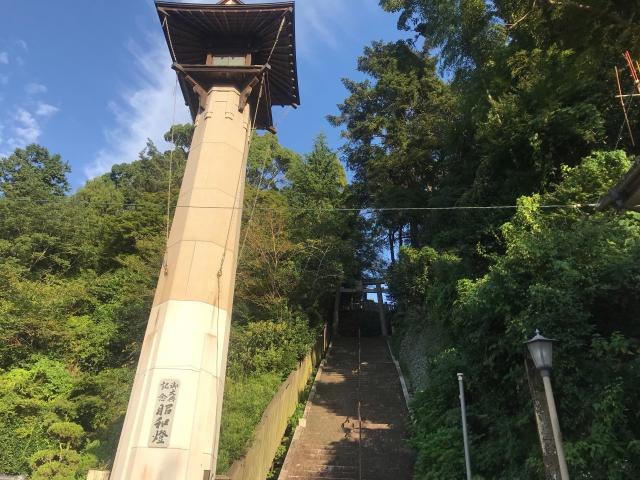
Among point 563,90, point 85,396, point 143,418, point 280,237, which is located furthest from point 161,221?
point 563,90

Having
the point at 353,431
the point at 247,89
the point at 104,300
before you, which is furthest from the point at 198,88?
the point at 104,300

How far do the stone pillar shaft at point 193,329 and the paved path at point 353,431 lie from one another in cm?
370

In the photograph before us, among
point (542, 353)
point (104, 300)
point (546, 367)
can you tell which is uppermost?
point (104, 300)

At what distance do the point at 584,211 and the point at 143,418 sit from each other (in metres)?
9.25

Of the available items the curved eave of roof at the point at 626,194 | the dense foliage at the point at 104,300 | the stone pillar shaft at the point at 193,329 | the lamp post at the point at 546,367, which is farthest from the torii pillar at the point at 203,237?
the curved eave of roof at the point at 626,194

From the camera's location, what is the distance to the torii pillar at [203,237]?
269 inches

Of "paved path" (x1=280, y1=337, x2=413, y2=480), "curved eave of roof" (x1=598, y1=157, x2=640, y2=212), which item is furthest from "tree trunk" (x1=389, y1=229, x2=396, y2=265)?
"curved eave of roof" (x1=598, y1=157, x2=640, y2=212)

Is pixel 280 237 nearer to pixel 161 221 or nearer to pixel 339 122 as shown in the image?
pixel 161 221

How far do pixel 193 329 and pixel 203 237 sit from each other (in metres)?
1.78

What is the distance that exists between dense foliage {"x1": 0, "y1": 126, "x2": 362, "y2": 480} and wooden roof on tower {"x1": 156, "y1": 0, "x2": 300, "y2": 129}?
9.70 feet

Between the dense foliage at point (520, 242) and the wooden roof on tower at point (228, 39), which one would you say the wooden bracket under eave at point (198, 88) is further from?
the dense foliage at point (520, 242)

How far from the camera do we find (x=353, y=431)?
11.9 m

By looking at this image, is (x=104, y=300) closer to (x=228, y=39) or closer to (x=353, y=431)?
(x=353, y=431)

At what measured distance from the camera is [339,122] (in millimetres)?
24469
